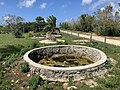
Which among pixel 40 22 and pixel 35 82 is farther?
pixel 40 22

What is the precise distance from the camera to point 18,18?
4472 centimetres

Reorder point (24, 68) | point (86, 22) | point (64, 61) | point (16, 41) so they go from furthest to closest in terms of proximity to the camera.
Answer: point (86, 22) < point (16, 41) < point (64, 61) < point (24, 68)

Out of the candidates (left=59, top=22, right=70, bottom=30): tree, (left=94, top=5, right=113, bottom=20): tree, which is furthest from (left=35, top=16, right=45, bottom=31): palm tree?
(left=94, top=5, right=113, bottom=20): tree

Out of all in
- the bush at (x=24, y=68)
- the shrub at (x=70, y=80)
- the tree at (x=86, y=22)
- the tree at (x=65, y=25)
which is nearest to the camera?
the shrub at (x=70, y=80)

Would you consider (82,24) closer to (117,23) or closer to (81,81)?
(117,23)

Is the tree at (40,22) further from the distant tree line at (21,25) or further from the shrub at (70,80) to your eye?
the shrub at (70,80)

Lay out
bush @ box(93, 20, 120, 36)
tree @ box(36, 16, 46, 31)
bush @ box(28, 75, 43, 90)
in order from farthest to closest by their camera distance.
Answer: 1. tree @ box(36, 16, 46, 31)
2. bush @ box(93, 20, 120, 36)
3. bush @ box(28, 75, 43, 90)

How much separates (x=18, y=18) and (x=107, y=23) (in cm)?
2331

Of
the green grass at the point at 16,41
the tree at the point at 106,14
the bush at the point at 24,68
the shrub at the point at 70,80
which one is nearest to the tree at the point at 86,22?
the tree at the point at 106,14

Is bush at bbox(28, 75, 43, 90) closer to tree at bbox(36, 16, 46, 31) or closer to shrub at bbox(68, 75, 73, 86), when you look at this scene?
shrub at bbox(68, 75, 73, 86)

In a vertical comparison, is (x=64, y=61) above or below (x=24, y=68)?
below

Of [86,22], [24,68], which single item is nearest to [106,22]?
[86,22]

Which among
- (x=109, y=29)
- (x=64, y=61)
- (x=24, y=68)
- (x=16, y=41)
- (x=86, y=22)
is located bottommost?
(x=64, y=61)

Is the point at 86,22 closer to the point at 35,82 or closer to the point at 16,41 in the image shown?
the point at 16,41
